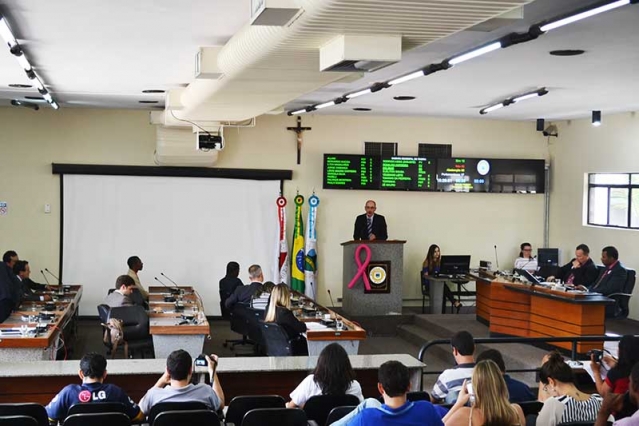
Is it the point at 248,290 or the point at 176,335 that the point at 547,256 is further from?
the point at 176,335

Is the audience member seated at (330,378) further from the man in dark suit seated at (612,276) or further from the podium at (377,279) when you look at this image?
the podium at (377,279)

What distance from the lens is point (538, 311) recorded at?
10906 millimetres

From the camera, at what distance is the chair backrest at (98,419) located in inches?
193

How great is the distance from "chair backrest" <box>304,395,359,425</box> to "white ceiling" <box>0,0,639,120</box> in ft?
8.73

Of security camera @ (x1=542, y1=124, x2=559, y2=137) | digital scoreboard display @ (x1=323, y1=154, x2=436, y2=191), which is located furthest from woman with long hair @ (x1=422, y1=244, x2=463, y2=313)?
security camera @ (x1=542, y1=124, x2=559, y2=137)

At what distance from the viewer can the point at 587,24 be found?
666 cm

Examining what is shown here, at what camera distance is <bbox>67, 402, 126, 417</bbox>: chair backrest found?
5.17 meters

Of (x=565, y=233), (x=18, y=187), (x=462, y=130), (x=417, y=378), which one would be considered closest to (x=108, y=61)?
(x=417, y=378)

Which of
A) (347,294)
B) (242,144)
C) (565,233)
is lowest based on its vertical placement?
(347,294)

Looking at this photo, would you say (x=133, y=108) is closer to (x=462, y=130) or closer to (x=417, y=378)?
(x=462, y=130)

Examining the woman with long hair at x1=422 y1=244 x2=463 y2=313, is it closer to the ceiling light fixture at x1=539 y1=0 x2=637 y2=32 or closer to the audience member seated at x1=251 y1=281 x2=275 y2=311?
the audience member seated at x1=251 y1=281 x2=275 y2=311

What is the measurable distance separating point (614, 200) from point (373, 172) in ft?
12.8

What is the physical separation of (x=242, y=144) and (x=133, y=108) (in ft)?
6.17

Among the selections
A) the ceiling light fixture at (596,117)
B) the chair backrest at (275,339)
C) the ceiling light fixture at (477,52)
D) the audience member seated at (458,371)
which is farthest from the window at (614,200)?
the audience member seated at (458,371)
